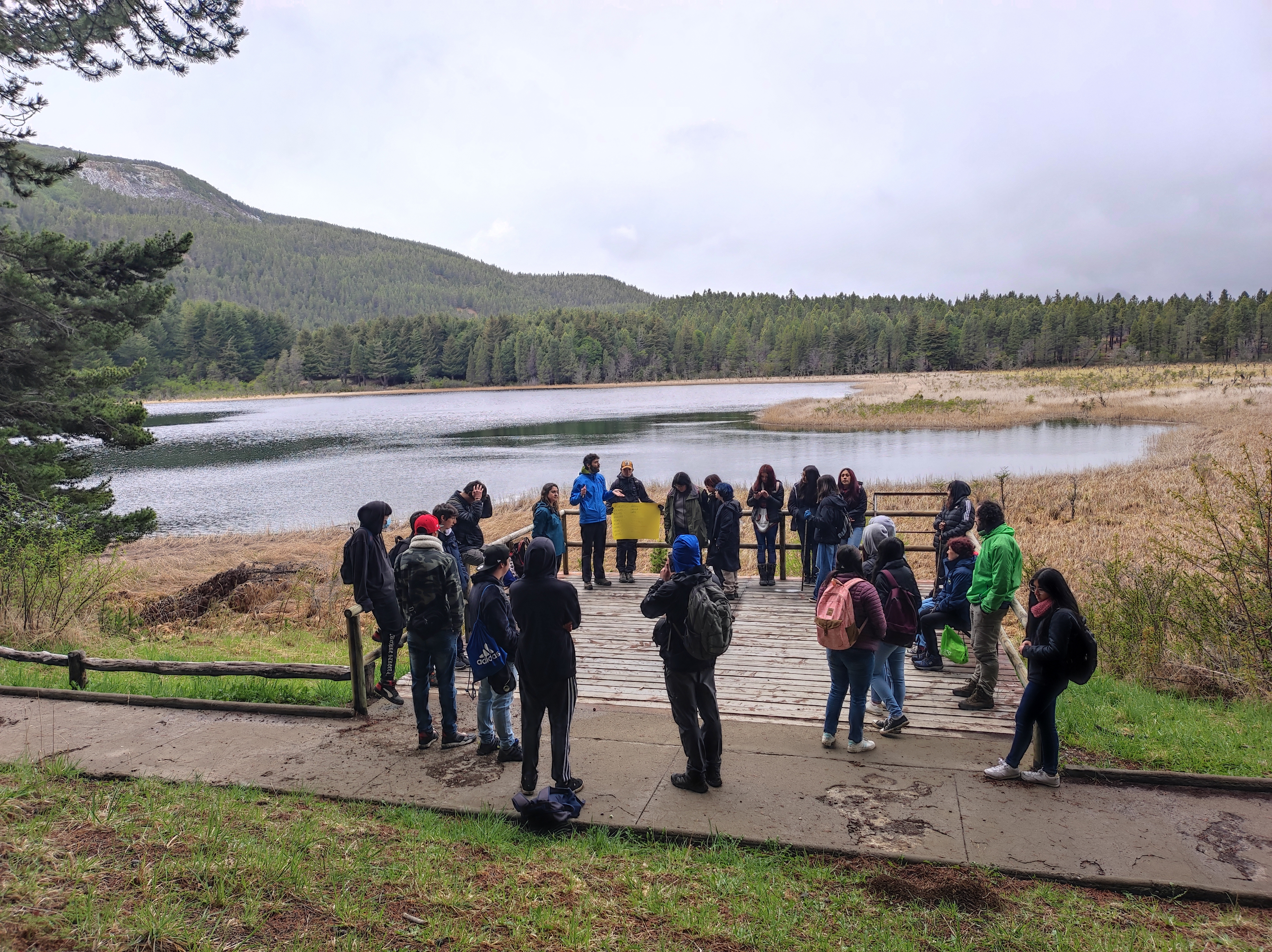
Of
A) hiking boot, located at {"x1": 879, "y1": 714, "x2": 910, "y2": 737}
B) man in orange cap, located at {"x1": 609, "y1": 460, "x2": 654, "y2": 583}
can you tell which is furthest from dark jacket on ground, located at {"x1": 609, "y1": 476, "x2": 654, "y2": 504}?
hiking boot, located at {"x1": 879, "y1": 714, "x2": 910, "y2": 737}

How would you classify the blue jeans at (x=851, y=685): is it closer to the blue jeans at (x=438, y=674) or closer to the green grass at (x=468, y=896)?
the green grass at (x=468, y=896)

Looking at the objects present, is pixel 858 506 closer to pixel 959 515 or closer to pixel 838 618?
pixel 959 515

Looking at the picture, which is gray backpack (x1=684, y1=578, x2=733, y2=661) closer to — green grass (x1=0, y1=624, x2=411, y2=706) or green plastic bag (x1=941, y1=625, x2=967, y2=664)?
green grass (x1=0, y1=624, x2=411, y2=706)

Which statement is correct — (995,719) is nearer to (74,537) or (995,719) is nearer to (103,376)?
(74,537)

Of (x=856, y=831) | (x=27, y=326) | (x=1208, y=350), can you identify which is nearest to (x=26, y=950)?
(x=856, y=831)

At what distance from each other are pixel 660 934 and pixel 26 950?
291 centimetres

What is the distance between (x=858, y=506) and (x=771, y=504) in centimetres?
122

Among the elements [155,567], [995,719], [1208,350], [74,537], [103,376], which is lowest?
[155,567]

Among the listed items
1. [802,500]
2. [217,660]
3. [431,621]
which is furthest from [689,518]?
[217,660]

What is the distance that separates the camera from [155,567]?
18406mm

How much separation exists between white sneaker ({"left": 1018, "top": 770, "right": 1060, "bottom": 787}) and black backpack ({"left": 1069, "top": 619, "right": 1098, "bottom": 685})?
A: 76cm

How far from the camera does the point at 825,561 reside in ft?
32.1

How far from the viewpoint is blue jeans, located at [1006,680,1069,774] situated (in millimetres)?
5328

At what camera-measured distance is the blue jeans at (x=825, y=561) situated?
31.7 feet
